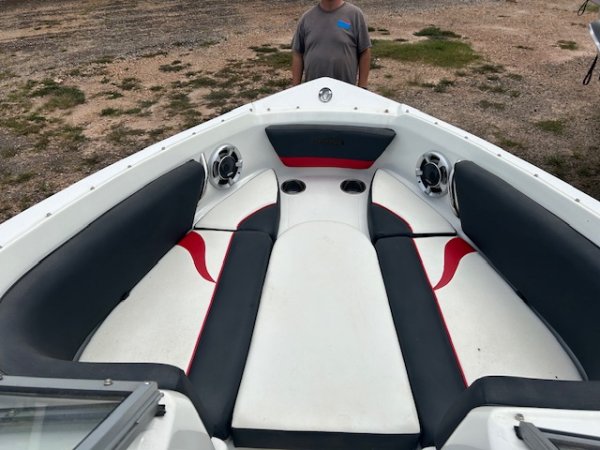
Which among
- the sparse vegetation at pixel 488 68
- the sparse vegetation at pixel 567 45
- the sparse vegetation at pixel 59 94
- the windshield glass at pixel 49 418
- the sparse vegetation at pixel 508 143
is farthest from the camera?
the sparse vegetation at pixel 567 45

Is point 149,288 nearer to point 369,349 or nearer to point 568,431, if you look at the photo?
point 369,349

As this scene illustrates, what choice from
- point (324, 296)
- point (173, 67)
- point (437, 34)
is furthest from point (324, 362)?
point (437, 34)

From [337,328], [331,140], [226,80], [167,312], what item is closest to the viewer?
[337,328]

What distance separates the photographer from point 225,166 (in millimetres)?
2684

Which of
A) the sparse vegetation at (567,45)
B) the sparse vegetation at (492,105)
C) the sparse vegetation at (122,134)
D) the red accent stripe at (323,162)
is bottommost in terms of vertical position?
the sparse vegetation at (122,134)

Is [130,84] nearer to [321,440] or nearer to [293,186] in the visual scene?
[293,186]

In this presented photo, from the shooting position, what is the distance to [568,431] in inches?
39.1

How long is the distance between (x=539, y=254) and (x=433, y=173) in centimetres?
93

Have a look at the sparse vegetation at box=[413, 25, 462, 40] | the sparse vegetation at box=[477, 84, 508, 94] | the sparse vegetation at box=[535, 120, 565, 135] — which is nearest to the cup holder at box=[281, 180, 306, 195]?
the sparse vegetation at box=[535, 120, 565, 135]

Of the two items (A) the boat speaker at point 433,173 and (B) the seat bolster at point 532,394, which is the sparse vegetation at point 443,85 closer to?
(A) the boat speaker at point 433,173

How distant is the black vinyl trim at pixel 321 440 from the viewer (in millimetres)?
1479

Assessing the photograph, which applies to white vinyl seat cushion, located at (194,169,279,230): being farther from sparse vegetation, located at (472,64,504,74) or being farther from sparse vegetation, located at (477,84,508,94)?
sparse vegetation, located at (472,64,504,74)

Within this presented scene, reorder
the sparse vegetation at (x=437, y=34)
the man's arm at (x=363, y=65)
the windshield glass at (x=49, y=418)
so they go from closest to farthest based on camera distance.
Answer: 1. the windshield glass at (x=49, y=418)
2. the man's arm at (x=363, y=65)
3. the sparse vegetation at (x=437, y=34)

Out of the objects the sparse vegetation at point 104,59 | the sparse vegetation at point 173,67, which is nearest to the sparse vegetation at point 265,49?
the sparse vegetation at point 173,67
